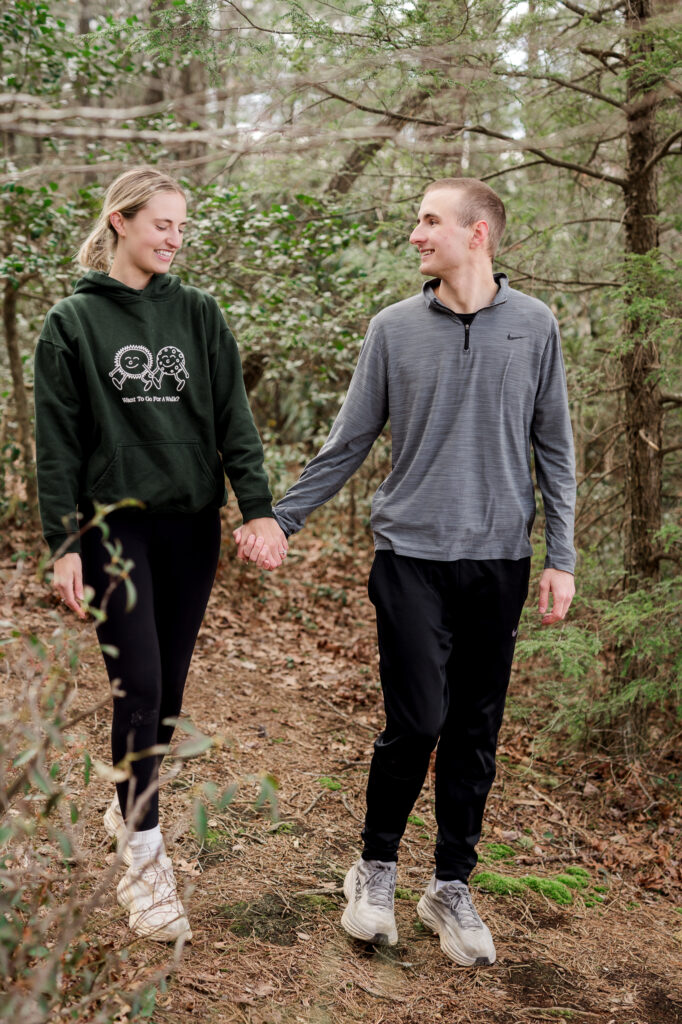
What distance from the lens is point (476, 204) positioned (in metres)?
3.04

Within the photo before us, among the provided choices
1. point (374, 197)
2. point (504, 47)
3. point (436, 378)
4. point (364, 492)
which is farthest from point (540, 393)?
point (364, 492)

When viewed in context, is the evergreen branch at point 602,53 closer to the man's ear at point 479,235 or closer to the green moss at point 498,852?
the man's ear at point 479,235

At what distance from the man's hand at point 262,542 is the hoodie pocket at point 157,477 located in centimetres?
20

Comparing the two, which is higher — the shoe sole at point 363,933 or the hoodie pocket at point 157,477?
the hoodie pocket at point 157,477

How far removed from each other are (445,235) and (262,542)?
1.20 m

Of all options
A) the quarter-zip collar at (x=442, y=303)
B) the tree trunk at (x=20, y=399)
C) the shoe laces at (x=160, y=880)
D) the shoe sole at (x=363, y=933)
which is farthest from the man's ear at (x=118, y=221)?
the tree trunk at (x=20, y=399)

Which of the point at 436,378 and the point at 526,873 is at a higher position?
the point at 436,378

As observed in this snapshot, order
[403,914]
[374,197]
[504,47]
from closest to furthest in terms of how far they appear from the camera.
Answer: [403,914], [504,47], [374,197]

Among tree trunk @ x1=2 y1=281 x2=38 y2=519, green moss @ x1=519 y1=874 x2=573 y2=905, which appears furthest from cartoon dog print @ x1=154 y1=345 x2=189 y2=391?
tree trunk @ x1=2 y1=281 x2=38 y2=519

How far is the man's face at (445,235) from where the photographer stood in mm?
3035

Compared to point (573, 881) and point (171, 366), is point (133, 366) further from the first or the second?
point (573, 881)

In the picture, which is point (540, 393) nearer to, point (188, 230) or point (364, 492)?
point (188, 230)

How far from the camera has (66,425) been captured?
290cm

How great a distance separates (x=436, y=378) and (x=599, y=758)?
3.10 m
